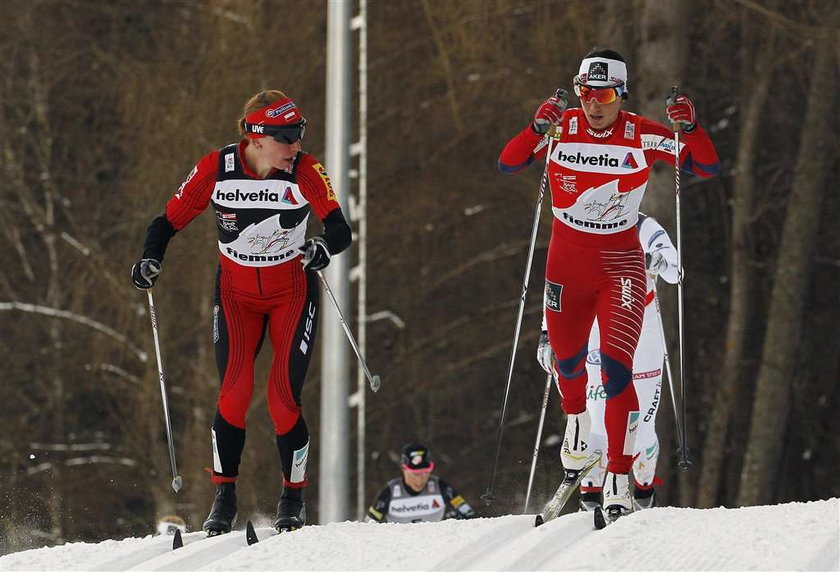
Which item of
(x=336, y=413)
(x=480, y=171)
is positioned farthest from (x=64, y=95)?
(x=336, y=413)

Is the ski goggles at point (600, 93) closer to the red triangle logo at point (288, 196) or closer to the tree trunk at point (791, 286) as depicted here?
the red triangle logo at point (288, 196)

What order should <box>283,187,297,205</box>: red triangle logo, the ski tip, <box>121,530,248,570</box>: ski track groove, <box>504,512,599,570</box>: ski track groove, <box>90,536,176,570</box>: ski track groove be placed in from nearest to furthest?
<box>504,512,599,570</box>: ski track groove → <box>121,530,248,570</box>: ski track groove → <box>90,536,176,570</box>: ski track groove → the ski tip → <box>283,187,297,205</box>: red triangle logo

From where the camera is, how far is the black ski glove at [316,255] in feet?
22.1

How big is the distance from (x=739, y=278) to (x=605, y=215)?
10.3 meters

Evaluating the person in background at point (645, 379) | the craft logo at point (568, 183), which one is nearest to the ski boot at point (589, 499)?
the person in background at point (645, 379)

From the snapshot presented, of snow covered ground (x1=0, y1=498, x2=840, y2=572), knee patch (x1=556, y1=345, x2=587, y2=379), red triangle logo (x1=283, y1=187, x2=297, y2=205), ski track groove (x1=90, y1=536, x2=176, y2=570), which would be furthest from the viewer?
knee patch (x1=556, y1=345, x2=587, y2=379)

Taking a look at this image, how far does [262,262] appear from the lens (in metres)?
6.93

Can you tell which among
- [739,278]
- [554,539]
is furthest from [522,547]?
[739,278]

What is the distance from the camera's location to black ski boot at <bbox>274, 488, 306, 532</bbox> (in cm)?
699

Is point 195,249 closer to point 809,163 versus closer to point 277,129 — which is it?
point 809,163

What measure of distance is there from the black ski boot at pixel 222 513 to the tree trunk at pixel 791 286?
32.2 feet

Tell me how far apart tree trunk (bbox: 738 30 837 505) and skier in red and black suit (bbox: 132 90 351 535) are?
32.2 feet

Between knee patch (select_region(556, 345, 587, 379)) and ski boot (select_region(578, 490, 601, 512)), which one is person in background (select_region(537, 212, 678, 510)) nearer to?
ski boot (select_region(578, 490, 601, 512))

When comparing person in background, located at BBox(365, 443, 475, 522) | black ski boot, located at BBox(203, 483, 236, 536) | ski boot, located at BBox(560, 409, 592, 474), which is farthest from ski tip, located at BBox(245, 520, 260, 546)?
person in background, located at BBox(365, 443, 475, 522)
